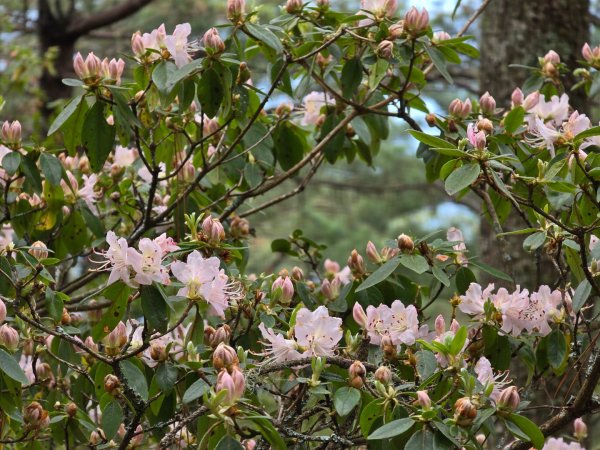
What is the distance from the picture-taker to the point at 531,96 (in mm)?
2186

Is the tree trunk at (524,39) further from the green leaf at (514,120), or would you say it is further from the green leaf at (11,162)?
the green leaf at (11,162)

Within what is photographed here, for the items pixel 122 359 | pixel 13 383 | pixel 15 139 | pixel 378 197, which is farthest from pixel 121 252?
pixel 378 197

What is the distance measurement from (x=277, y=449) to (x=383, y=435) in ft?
0.52

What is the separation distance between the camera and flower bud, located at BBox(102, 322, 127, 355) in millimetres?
1678

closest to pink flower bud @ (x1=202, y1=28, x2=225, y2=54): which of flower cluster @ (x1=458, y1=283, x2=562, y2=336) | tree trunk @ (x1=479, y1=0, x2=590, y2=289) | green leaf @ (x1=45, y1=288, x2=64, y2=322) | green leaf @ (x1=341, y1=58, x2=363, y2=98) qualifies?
green leaf @ (x1=341, y1=58, x2=363, y2=98)

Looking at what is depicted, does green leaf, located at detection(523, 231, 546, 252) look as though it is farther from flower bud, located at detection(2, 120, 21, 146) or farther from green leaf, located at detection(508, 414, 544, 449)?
flower bud, located at detection(2, 120, 21, 146)

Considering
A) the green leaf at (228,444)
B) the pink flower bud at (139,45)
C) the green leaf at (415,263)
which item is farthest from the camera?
the pink flower bud at (139,45)

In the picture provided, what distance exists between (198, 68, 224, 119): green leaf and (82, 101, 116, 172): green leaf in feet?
0.67

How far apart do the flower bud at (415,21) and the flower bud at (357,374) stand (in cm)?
86

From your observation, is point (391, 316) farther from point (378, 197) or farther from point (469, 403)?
point (378, 197)

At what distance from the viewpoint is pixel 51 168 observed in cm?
204

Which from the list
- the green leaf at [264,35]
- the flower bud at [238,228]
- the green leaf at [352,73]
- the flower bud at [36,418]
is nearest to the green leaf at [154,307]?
the flower bud at [36,418]

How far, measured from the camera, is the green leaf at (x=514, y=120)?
213 centimetres

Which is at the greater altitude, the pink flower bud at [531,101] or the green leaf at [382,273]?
the pink flower bud at [531,101]
